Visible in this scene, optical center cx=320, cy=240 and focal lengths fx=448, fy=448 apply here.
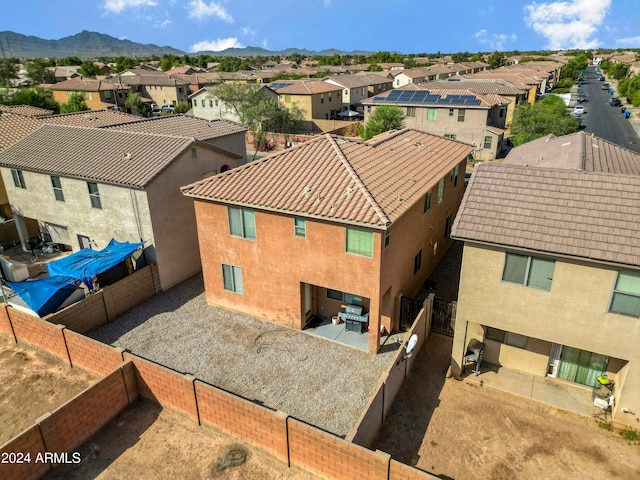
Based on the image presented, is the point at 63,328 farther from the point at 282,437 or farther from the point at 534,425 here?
the point at 534,425

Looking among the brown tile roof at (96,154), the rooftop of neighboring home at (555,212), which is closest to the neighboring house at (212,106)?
the brown tile roof at (96,154)

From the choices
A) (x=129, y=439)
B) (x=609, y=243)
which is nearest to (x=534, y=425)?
(x=609, y=243)

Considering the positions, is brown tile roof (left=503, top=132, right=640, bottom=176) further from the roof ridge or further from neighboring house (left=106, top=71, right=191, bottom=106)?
neighboring house (left=106, top=71, right=191, bottom=106)

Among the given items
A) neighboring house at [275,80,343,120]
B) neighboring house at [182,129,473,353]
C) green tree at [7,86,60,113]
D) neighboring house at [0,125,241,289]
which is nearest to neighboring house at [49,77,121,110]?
green tree at [7,86,60,113]

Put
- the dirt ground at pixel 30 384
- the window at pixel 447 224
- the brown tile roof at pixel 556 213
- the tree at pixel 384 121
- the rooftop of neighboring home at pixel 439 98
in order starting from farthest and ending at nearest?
the rooftop of neighboring home at pixel 439 98 < the tree at pixel 384 121 < the window at pixel 447 224 < the dirt ground at pixel 30 384 < the brown tile roof at pixel 556 213

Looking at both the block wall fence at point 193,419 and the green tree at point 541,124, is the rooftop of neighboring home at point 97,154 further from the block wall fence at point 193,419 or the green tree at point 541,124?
the green tree at point 541,124

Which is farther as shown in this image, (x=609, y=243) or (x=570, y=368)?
(x=570, y=368)
